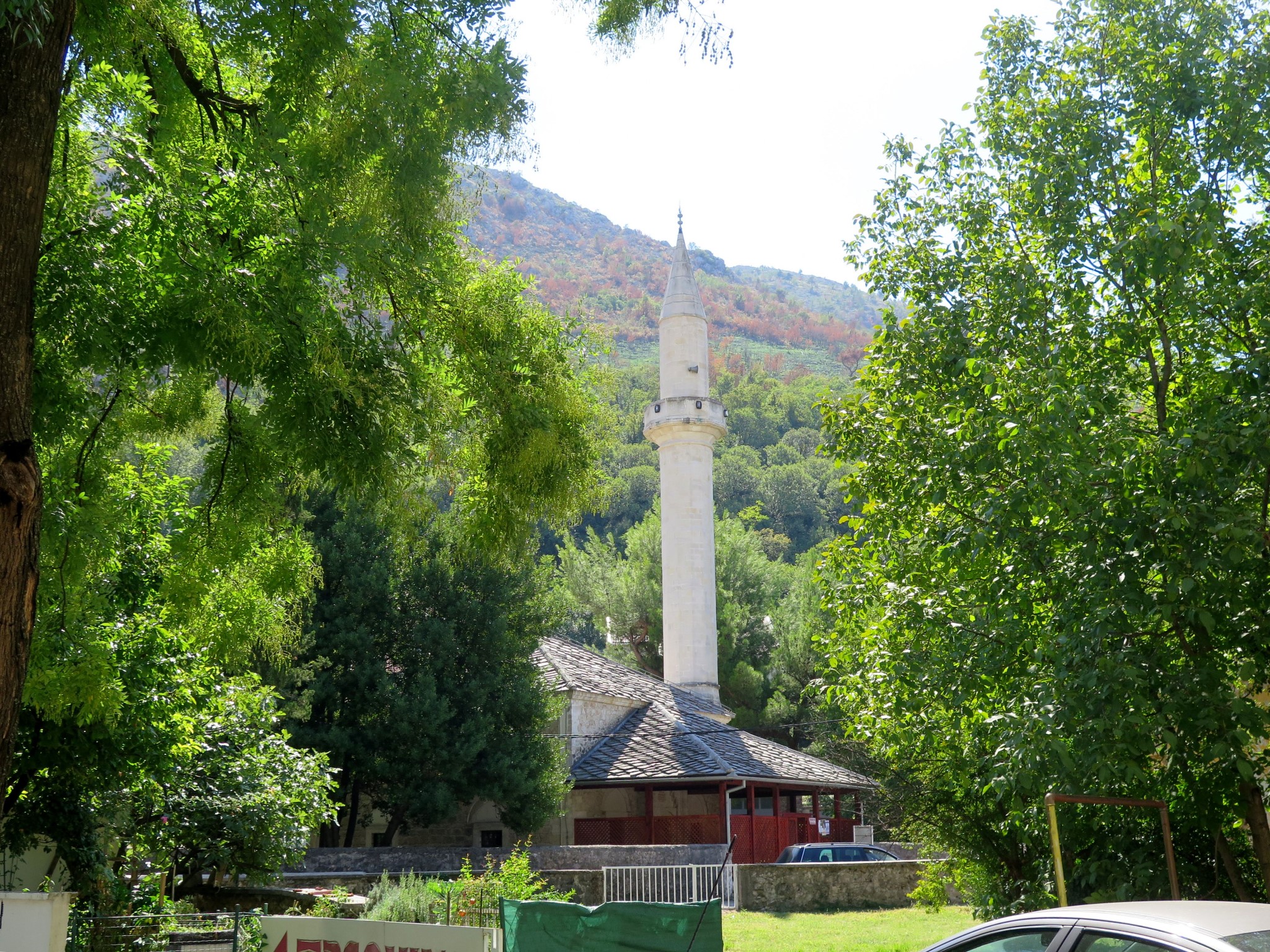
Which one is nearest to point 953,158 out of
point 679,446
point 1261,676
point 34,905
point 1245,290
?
point 1245,290

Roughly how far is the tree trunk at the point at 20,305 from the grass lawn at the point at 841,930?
12.4 metres

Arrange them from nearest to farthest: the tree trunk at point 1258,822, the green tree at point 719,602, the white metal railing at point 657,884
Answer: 1. the tree trunk at point 1258,822
2. the white metal railing at point 657,884
3. the green tree at point 719,602

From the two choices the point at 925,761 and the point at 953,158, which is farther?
the point at 925,761

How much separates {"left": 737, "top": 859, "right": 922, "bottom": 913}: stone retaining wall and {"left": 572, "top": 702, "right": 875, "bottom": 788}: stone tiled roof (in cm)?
440

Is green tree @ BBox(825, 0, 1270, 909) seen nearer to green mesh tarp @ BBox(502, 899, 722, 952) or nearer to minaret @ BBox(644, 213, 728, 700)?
green mesh tarp @ BBox(502, 899, 722, 952)

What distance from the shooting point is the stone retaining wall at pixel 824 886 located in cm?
2206

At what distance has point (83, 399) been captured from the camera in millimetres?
7379

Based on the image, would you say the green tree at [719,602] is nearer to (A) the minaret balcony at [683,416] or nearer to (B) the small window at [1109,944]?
(A) the minaret balcony at [683,416]

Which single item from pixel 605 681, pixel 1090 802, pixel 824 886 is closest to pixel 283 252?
pixel 1090 802

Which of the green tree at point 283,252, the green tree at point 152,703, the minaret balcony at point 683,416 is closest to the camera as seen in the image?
the green tree at point 283,252

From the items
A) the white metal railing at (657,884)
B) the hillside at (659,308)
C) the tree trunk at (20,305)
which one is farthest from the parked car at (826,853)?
the hillside at (659,308)

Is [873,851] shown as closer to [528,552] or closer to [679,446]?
[679,446]

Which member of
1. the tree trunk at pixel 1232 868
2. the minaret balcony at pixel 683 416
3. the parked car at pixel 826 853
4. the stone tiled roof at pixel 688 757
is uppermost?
the minaret balcony at pixel 683 416

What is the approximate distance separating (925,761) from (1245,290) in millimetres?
7323
